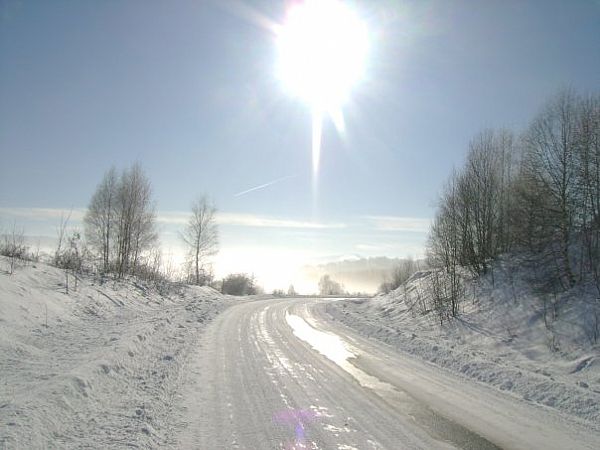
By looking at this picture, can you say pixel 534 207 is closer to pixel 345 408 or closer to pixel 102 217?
pixel 345 408

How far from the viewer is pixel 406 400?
26.2 feet

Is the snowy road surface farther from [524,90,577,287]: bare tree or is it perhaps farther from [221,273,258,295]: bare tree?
[221,273,258,295]: bare tree

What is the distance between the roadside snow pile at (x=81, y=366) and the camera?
557 cm

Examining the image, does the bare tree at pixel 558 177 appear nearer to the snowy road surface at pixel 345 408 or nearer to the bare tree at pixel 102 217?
the snowy road surface at pixel 345 408

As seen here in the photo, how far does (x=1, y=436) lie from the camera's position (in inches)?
195

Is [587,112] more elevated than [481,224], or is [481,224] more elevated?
[587,112]

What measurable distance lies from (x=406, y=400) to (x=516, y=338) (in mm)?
7297

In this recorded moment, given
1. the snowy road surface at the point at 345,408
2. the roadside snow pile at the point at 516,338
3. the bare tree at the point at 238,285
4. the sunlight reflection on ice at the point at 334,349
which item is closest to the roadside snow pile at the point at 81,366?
the snowy road surface at the point at 345,408

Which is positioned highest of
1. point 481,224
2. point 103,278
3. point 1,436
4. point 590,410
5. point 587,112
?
point 587,112

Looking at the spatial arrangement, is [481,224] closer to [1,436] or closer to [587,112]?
[587,112]

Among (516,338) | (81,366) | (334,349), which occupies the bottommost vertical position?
(334,349)

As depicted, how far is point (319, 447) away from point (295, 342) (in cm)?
848

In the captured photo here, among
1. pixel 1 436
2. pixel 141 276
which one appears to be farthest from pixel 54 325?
pixel 141 276

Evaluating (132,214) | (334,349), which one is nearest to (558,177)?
(334,349)
